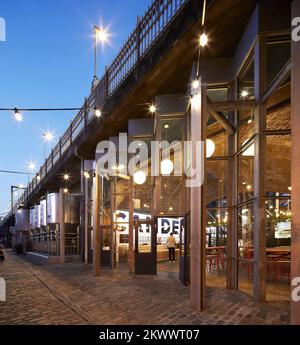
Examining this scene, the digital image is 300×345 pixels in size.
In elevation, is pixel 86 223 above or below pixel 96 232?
below

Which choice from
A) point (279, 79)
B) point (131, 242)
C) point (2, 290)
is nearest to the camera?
point (279, 79)

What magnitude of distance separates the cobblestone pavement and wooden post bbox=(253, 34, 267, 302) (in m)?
0.74

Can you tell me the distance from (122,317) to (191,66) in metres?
7.46

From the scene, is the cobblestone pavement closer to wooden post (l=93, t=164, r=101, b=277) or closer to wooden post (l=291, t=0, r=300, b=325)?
wooden post (l=93, t=164, r=101, b=277)

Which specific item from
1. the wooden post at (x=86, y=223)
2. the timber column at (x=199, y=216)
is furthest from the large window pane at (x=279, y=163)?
the wooden post at (x=86, y=223)

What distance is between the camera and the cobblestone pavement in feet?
21.0

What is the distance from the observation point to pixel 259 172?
26.1ft

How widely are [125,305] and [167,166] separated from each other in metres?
6.55

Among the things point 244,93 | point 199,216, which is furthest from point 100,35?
point 199,216

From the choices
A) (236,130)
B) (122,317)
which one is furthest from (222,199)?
(122,317)

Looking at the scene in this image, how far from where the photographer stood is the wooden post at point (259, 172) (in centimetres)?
767

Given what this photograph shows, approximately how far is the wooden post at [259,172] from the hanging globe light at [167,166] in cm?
518

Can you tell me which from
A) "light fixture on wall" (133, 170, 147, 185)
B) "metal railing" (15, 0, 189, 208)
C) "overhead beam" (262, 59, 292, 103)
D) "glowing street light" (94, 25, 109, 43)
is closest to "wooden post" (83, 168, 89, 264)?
"metal railing" (15, 0, 189, 208)

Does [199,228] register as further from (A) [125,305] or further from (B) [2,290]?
(B) [2,290]
